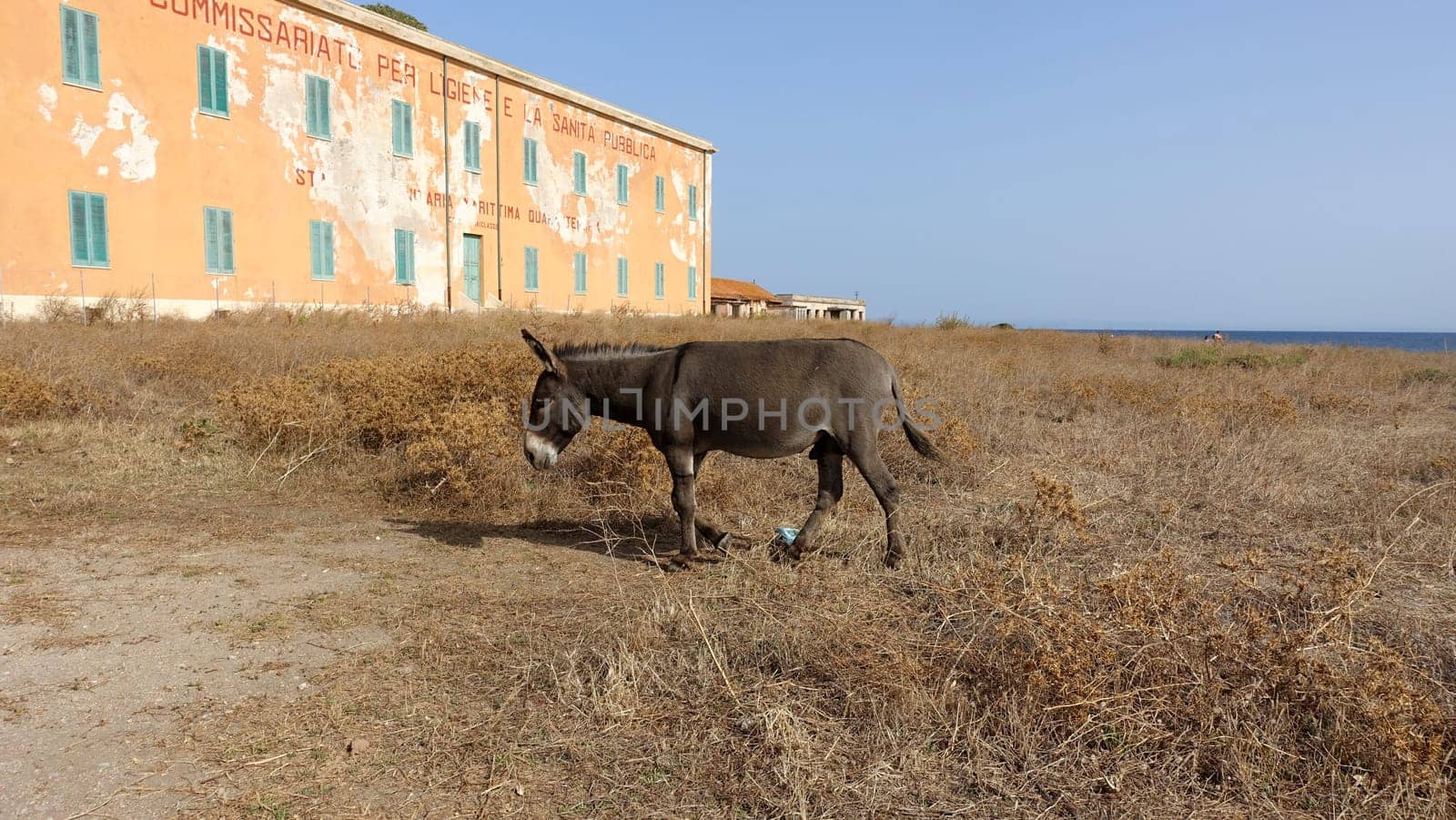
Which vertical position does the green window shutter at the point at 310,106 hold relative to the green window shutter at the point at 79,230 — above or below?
above

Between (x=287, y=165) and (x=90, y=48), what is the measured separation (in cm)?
435

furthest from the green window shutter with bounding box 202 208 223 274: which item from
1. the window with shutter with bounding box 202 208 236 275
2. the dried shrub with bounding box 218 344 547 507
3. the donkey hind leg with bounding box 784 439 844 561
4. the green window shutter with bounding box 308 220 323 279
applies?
the donkey hind leg with bounding box 784 439 844 561

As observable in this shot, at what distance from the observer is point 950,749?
3.14 metres

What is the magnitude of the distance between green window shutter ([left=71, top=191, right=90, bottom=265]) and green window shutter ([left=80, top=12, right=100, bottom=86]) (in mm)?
2398

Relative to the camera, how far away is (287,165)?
2028 centimetres

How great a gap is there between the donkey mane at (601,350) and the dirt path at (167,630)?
1.47m

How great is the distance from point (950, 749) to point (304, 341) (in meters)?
12.8

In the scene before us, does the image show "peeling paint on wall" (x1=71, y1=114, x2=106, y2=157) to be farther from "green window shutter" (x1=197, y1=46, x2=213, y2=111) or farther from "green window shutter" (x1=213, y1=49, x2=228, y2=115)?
"green window shutter" (x1=213, y1=49, x2=228, y2=115)

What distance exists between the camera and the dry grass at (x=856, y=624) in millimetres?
2932

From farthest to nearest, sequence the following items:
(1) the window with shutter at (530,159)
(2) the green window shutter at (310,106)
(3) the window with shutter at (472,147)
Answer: (1) the window with shutter at (530,159)
(3) the window with shutter at (472,147)
(2) the green window shutter at (310,106)

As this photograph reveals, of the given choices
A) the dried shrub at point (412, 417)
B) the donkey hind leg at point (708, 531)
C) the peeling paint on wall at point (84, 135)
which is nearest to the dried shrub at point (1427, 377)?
the donkey hind leg at point (708, 531)

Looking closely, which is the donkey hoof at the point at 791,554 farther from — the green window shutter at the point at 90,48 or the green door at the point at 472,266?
the green door at the point at 472,266

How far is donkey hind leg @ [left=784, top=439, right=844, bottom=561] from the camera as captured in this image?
18.7 feet

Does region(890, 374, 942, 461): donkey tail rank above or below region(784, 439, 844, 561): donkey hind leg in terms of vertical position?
above
